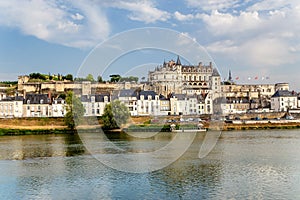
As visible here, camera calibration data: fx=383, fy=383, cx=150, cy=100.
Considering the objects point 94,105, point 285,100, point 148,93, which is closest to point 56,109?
point 94,105

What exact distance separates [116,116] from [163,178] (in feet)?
71.1

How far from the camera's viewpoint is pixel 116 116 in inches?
1404

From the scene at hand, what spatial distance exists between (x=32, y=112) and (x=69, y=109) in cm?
1162

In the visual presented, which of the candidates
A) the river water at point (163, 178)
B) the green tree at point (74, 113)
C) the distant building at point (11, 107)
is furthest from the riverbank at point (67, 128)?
the river water at point (163, 178)

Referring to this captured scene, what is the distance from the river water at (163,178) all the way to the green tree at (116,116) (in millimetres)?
13667

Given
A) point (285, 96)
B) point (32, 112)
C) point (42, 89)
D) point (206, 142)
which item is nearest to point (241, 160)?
point (206, 142)

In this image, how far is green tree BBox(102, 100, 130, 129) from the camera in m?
34.3

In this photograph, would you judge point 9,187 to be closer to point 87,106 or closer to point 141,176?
point 141,176

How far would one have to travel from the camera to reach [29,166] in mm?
17547

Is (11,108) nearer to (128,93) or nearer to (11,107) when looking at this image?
(11,107)

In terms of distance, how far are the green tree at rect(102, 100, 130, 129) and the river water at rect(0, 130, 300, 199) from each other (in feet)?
44.8

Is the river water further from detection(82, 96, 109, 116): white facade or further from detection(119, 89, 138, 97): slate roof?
detection(119, 89, 138, 97): slate roof

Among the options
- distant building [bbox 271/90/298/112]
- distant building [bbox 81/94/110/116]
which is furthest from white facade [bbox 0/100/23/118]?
distant building [bbox 271/90/298/112]

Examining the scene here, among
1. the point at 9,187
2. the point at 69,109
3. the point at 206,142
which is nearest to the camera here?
the point at 9,187
